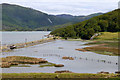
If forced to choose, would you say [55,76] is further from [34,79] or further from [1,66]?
[1,66]

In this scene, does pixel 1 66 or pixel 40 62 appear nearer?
pixel 1 66

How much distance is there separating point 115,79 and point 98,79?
3.93 m

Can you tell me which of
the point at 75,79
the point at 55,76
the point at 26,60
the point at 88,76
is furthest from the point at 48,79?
the point at 26,60

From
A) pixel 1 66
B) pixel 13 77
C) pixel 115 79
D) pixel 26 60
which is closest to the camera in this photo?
pixel 115 79

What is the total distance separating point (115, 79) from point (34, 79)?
19.2 m

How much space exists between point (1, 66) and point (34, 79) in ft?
82.0

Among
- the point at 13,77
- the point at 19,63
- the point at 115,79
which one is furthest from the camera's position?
the point at 19,63

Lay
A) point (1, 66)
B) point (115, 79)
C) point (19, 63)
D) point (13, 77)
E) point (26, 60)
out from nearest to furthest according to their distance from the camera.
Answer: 1. point (115, 79)
2. point (13, 77)
3. point (1, 66)
4. point (19, 63)
5. point (26, 60)

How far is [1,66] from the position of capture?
202ft

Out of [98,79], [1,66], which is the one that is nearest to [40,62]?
[1,66]

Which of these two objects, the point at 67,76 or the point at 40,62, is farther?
the point at 40,62

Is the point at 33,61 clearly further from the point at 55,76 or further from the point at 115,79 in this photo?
the point at 115,79

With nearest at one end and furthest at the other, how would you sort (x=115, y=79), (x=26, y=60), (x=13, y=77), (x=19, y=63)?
(x=115, y=79) → (x=13, y=77) → (x=19, y=63) → (x=26, y=60)

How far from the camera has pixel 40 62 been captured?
236ft
